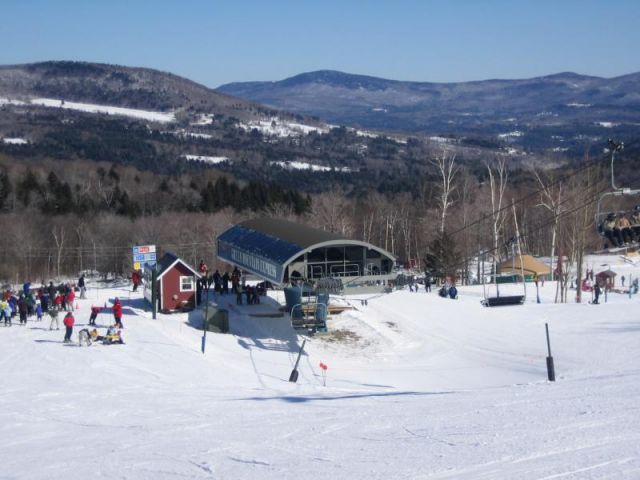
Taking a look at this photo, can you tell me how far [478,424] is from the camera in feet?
45.8

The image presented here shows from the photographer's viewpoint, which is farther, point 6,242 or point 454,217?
point 454,217

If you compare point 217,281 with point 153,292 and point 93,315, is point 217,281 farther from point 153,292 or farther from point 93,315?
point 93,315

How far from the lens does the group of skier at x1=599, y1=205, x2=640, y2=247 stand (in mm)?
17578

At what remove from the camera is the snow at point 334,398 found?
39.7ft

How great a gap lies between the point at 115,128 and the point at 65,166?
90.3 meters

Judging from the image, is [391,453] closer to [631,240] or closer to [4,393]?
[631,240]

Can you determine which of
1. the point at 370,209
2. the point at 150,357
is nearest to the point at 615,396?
the point at 150,357

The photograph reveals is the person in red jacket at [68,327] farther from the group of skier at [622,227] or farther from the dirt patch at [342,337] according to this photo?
the group of skier at [622,227]

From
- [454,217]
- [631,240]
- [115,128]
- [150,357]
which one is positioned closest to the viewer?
[631,240]

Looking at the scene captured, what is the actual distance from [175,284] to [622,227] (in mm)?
17379

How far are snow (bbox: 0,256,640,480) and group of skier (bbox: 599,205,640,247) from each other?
3112mm

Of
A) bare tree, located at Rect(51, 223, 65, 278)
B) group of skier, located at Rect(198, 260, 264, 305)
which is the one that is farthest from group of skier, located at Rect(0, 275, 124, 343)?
bare tree, located at Rect(51, 223, 65, 278)

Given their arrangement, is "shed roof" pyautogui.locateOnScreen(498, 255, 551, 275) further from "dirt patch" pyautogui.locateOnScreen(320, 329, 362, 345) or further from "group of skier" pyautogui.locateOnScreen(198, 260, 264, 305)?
"dirt patch" pyautogui.locateOnScreen(320, 329, 362, 345)

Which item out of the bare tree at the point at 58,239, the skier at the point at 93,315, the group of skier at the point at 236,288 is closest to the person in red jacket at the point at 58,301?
the skier at the point at 93,315
